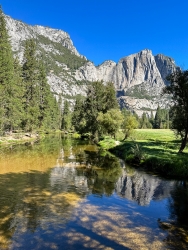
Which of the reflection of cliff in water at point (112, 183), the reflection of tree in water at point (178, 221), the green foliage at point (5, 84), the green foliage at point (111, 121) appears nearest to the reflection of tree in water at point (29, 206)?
the reflection of cliff in water at point (112, 183)

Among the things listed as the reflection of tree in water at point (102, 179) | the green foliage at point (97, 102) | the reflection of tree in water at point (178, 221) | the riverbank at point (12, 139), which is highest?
the green foliage at point (97, 102)

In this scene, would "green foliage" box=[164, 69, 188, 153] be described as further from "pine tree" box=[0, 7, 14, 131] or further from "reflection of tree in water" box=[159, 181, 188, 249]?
"pine tree" box=[0, 7, 14, 131]

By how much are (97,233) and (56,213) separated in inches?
118

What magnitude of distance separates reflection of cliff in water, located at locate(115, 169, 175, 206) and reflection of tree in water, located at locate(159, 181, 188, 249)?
845mm

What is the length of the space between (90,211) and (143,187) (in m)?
6.49

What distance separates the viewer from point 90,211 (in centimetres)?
1155

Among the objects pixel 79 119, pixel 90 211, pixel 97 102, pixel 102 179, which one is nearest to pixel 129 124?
pixel 97 102

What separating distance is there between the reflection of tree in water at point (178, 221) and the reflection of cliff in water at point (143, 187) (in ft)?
2.77

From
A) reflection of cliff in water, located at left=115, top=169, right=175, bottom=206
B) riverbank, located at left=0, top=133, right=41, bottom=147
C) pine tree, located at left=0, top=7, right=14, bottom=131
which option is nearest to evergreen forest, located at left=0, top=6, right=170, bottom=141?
pine tree, located at left=0, top=7, right=14, bottom=131

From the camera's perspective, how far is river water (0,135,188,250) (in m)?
8.39

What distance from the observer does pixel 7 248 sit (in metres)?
7.77

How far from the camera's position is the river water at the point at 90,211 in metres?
8.39

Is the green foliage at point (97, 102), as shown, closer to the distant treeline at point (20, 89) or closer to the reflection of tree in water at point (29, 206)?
the distant treeline at point (20, 89)

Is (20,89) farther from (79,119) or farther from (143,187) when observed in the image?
(143,187)
